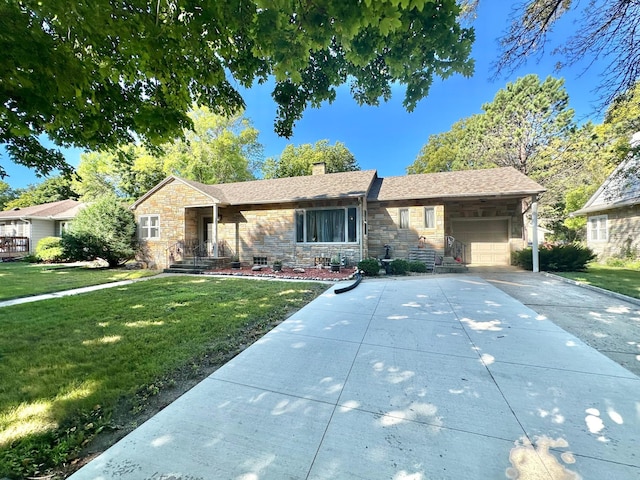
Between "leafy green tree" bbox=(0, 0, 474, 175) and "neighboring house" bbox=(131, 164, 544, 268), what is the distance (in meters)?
7.81

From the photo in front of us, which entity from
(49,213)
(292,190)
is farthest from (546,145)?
(49,213)

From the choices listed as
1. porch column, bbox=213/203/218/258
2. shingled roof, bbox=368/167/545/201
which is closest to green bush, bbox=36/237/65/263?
porch column, bbox=213/203/218/258

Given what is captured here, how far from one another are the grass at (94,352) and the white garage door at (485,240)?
10.6m

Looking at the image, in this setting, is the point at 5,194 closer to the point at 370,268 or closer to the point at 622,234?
the point at 370,268

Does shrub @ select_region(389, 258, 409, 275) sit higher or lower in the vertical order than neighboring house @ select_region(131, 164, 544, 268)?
lower

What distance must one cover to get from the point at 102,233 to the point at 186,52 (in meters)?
13.8

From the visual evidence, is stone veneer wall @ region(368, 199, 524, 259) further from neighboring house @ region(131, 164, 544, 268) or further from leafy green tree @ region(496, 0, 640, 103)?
leafy green tree @ region(496, 0, 640, 103)

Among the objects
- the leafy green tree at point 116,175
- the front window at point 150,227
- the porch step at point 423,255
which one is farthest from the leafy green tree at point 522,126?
the leafy green tree at point 116,175

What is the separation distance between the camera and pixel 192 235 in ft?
47.3

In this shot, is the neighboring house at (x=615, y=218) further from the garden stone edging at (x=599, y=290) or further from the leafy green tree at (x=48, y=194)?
the leafy green tree at (x=48, y=194)

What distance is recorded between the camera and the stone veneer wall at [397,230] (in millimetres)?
12328

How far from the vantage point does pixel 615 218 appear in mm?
14492

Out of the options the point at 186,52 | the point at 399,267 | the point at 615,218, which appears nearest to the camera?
the point at 186,52

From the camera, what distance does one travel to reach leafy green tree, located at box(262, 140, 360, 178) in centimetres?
2894
